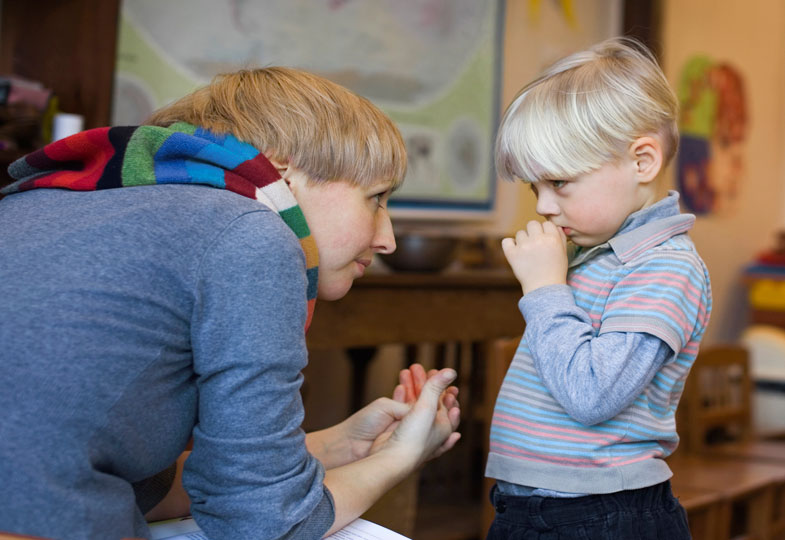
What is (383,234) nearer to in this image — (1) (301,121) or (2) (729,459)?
(1) (301,121)

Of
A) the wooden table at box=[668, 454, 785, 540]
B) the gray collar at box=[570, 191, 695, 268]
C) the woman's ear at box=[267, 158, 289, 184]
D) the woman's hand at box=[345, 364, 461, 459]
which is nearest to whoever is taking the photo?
the woman's ear at box=[267, 158, 289, 184]

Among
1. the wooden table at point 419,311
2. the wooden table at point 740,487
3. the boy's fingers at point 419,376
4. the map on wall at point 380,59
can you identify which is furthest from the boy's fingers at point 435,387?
the map on wall at point 380,59

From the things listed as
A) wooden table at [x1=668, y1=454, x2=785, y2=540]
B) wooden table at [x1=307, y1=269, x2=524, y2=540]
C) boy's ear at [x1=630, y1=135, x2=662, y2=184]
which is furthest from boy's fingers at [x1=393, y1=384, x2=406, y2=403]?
wooden table at [x1=668, y1=454, x2=785, y2=540]

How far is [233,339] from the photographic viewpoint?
906 mm

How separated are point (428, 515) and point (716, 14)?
345cm

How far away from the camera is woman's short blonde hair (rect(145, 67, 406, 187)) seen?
3.53ft

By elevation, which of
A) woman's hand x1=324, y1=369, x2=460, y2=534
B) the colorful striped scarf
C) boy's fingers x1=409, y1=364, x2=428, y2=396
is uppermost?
the colorful striped scarf

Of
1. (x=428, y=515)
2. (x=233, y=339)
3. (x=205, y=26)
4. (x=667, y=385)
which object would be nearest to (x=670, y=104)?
(x=667, y=385)

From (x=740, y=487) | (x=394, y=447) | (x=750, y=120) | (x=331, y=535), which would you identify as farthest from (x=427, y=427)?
(x=750, y=120)

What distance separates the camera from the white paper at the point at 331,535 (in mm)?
1018

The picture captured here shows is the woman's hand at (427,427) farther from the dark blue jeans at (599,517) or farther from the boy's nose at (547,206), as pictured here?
the boy's nose at (547,206)

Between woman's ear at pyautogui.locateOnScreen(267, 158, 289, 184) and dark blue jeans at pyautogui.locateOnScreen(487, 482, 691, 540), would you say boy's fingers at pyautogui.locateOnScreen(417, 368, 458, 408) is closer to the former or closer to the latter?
dark blue jeans at pyautogui.locateOnScreen(487, 482, 691, 540)

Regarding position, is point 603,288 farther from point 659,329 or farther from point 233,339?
point 233,339

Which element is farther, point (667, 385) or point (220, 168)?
point (667, 385)
